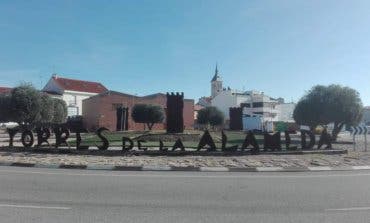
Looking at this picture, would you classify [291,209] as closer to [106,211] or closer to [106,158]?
[106,211]

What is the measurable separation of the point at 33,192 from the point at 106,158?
1059 cm

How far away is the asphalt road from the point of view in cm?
874

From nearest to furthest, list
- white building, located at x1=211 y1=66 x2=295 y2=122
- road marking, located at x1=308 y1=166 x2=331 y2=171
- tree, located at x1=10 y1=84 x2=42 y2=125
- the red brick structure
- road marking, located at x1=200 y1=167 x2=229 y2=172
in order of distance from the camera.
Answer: road marking, located at x1=200 y1=167 x2=229 y2=172 → road marking, located at x1=308 y1=166 x2=331 y2=171 → tree, located at x1=10 y1=84 x2=42 y2=125 → the red brick structure → white building, located at x1=211 y1=66 x2=295 y2=122

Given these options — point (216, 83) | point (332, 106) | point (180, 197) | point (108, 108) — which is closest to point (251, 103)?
point (216, 83)

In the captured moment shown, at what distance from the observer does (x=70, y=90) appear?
96375 mm

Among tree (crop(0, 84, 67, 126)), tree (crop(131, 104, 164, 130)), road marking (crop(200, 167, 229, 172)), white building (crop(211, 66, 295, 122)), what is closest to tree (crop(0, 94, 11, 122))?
tree (crop(0, 84, 67, 126))

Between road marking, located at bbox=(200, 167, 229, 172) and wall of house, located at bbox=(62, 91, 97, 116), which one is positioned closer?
road marking, located at bbox=(200, 167, 229, 172)

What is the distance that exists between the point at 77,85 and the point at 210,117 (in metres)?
34.9

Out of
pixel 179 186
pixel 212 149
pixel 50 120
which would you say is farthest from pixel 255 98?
pixel 179 186

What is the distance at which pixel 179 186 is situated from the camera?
13055 mm

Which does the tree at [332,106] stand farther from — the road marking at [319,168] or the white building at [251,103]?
the white building at [251,103]

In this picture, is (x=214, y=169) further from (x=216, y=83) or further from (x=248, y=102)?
(x=216, y=83)

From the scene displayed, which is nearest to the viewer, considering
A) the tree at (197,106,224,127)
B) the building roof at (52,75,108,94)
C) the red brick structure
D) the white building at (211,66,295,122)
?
the red brick structure

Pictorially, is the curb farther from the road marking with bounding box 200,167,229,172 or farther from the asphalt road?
the asphalt road
